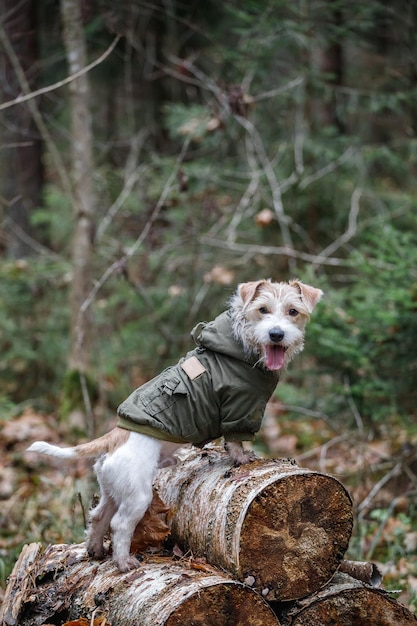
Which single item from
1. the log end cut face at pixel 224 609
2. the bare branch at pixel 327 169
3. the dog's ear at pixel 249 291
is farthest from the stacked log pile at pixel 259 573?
the bare branch at pixel 327 169

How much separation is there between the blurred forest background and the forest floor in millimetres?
34

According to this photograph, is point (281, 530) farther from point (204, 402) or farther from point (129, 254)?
point (129, 254)

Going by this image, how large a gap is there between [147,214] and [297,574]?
231 inches

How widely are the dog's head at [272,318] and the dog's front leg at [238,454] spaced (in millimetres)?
486

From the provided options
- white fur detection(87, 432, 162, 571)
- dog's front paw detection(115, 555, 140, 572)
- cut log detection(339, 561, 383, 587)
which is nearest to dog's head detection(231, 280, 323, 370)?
white fur detection(87, 432, 162, 571)

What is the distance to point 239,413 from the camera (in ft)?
13.4

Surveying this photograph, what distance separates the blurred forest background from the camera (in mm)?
6855

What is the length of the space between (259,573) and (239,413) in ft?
2.90

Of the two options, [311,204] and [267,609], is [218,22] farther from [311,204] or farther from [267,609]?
[267,609]

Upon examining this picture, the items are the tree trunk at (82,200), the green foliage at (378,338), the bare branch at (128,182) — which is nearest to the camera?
the green foliage at (378,338)

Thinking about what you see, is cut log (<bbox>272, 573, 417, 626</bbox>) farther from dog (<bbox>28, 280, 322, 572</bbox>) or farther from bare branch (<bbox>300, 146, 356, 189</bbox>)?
bare branch (<bbox>300, 146, 356, 189</bbox>)

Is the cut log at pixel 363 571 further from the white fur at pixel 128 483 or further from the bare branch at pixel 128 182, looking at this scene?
the bare branch at pixel 128 182

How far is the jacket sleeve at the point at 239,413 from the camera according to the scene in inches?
160

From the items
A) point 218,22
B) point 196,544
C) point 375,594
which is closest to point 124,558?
point 196,544
